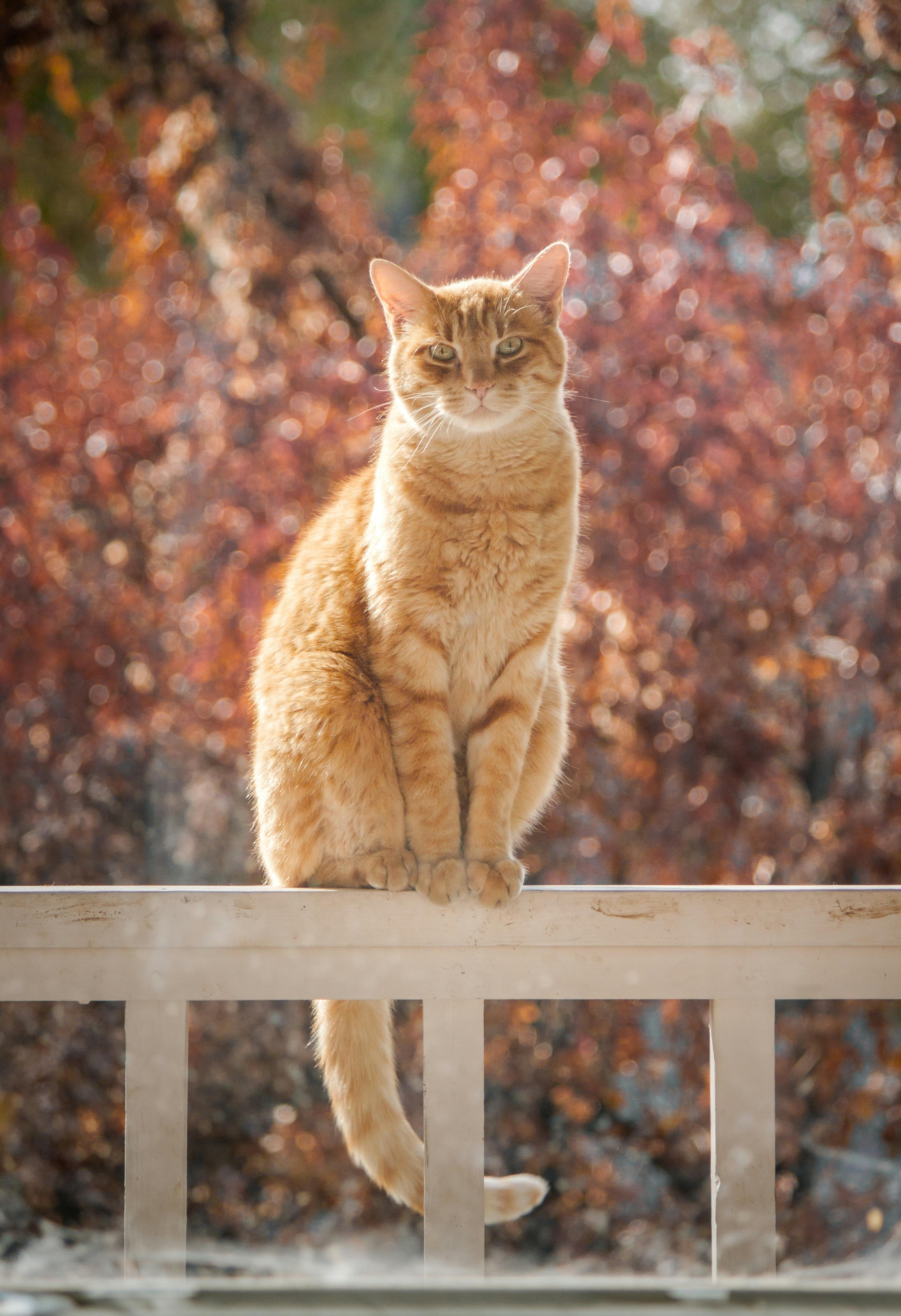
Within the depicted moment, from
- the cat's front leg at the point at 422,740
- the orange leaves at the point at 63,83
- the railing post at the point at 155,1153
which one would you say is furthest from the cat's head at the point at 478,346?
the orange leaves at the point at 63,83

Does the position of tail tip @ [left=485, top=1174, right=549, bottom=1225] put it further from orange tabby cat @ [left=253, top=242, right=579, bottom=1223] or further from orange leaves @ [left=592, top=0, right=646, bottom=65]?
orange leaves @ [left=592, top=0, right=646, bottom=65]

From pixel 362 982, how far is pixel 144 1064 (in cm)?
24

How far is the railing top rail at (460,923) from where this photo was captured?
3.95 feet

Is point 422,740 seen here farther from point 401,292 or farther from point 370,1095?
point 401,292

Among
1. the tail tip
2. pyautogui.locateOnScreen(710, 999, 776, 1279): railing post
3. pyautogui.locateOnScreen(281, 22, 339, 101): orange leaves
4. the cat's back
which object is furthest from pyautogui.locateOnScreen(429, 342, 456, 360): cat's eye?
pyautogui.locateOnScreen(281, 22, 339, 101): orange leaves

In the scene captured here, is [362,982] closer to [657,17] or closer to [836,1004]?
[836,1004]

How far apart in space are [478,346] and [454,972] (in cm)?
89

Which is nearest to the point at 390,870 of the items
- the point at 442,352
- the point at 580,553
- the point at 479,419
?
the point at 479,419

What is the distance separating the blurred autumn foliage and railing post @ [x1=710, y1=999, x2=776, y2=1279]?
Answer: 4.10 feet

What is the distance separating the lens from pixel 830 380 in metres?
2.51

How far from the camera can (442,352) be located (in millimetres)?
1635

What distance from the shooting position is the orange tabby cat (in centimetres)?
142

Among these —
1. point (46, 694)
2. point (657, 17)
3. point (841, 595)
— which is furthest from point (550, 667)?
point (657, 17)

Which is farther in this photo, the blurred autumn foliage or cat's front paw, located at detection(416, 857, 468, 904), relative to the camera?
the blurred autumn foliage
